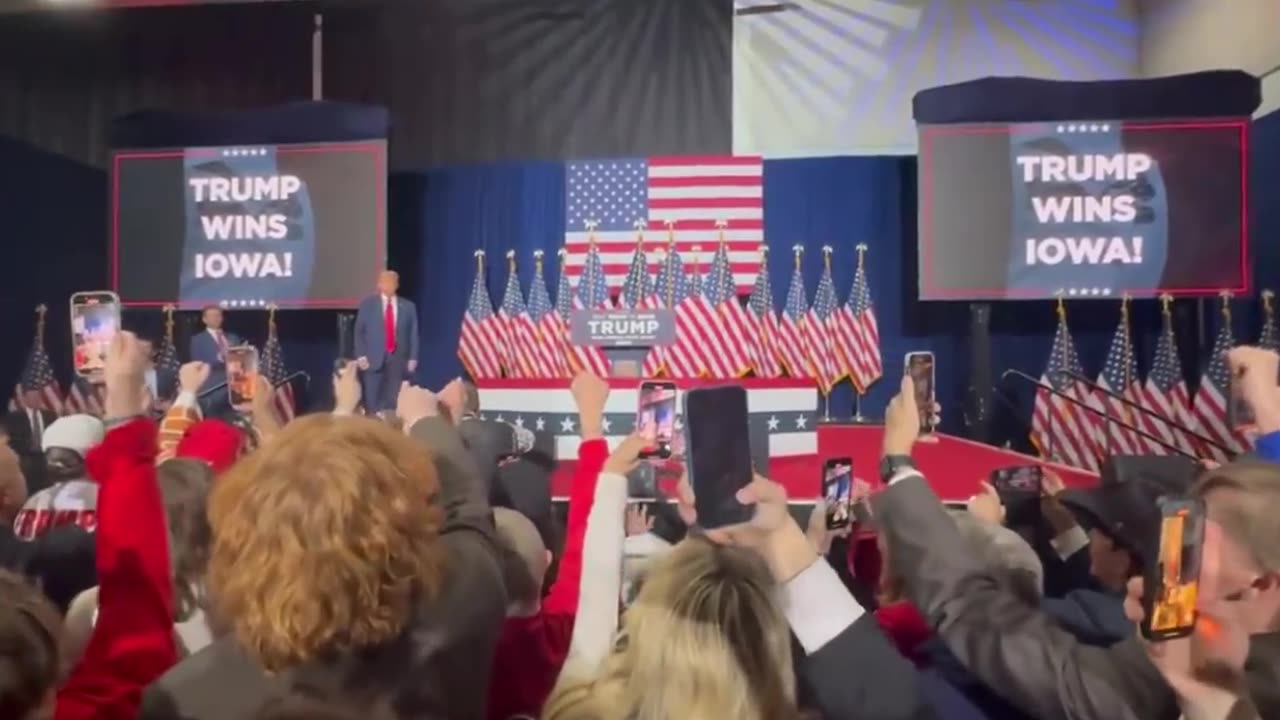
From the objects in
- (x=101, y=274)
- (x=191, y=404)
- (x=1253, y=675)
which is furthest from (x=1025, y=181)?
(x=101, y=274)

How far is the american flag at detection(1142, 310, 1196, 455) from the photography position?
7184 millimetres

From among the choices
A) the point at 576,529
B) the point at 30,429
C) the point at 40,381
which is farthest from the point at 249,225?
the point at 576,529

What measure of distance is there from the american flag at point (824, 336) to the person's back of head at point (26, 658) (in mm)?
6830

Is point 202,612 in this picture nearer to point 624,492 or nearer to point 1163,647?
point 624,492

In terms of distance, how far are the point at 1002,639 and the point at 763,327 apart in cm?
642

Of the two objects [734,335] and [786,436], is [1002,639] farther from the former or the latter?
[734,335]

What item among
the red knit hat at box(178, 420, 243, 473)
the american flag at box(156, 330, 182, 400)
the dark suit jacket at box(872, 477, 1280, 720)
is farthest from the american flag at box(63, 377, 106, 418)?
the dark suit jacket at box(872, 477, 1280, 720)

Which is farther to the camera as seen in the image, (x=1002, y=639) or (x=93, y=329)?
(x=93, y=329)

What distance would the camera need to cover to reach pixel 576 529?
2.14 metres

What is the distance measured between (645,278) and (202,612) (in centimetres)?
640

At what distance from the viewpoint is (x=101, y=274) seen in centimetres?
1001

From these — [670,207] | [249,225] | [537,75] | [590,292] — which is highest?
[537,75]

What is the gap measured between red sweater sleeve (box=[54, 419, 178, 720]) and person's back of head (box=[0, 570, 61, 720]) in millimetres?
218

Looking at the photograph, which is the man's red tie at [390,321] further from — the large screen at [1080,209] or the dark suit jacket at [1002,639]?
the dark suit jacket at [1002,639]
